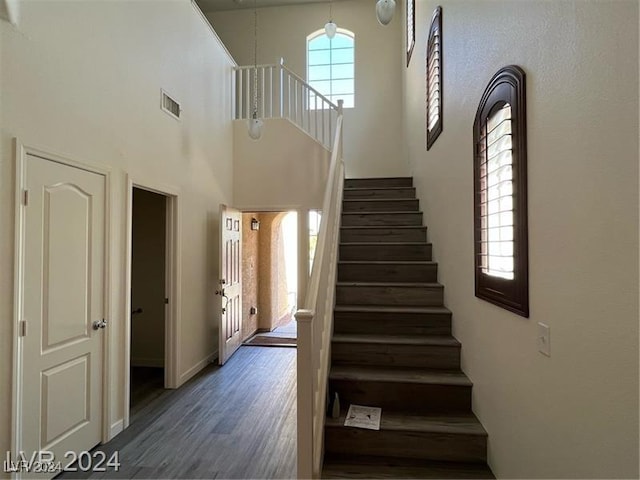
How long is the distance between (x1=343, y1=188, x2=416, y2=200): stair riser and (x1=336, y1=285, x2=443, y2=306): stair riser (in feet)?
5.81

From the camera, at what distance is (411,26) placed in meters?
4.86

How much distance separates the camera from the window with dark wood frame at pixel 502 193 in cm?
162

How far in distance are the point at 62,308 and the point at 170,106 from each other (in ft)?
7.52

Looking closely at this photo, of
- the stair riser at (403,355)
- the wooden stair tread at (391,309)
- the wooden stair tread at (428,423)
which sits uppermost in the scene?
the wooden stair tread at (391,309)

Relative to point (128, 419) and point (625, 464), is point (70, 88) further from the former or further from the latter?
point (625, 464)

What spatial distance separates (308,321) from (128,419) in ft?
7.22

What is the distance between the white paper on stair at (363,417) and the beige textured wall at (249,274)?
12.2ft

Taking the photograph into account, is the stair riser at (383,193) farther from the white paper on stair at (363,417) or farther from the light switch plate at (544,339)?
the light switch plate at (544,339)

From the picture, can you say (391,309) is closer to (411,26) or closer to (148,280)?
(148,280)

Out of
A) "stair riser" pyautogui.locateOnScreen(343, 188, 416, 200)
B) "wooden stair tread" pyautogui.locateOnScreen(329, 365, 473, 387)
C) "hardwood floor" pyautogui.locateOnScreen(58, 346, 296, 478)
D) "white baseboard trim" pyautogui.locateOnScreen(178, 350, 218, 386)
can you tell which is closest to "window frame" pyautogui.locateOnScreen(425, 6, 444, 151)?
"stair riser" pyautogui.locateOnScreen(343, 188, 416, 200)

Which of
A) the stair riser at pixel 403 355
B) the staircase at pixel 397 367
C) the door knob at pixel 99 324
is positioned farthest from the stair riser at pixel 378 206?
the door knob at pixel 99 324

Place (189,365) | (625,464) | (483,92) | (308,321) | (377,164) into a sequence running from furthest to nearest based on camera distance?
(377,164) → (189,365) → (483,92) → (308,321) → (625,464)

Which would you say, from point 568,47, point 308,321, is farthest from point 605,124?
point 308,321

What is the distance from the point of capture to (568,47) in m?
1.27
